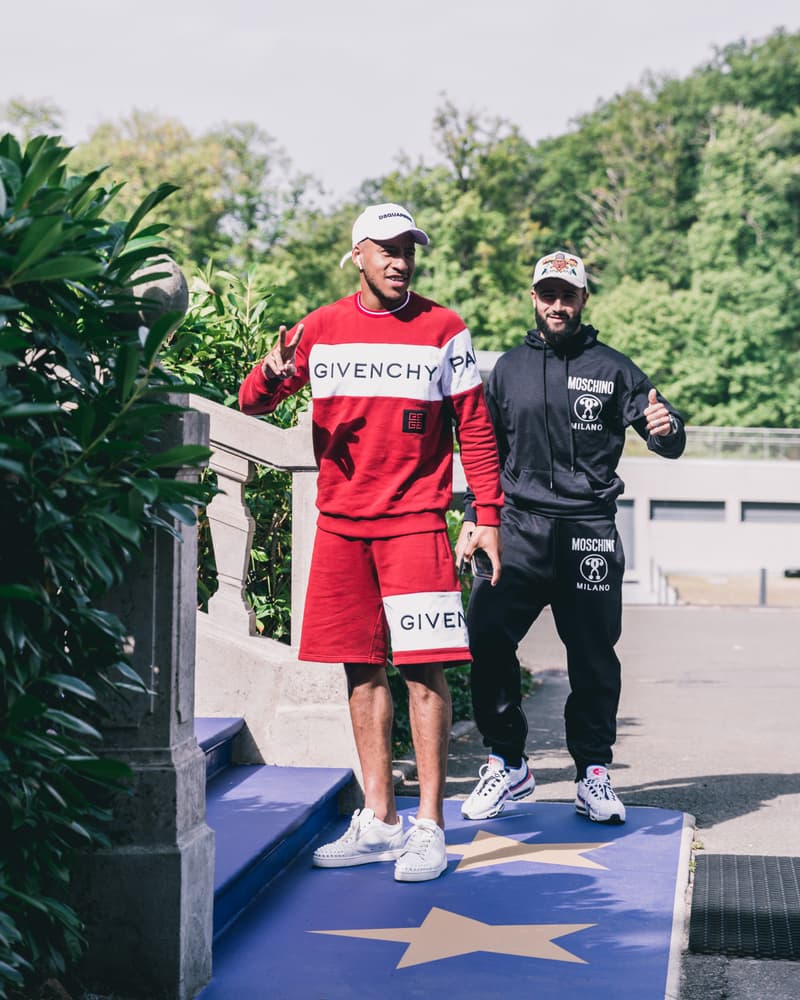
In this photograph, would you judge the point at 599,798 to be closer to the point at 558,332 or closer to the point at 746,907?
the point at 746,907

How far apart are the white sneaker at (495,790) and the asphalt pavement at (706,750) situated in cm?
51

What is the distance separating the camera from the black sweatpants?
5.41m

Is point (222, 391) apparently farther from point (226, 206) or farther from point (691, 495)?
point (226, 206)

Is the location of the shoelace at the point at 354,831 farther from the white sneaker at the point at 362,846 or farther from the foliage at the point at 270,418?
the foliage at the point at 270,418

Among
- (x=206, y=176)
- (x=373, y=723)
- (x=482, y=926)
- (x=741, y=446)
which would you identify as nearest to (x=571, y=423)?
(x=373, y=723)

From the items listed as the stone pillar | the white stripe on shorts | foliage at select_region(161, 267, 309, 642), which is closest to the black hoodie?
the white stripe on shorts

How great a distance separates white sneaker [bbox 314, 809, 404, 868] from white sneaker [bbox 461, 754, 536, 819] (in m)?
0.75

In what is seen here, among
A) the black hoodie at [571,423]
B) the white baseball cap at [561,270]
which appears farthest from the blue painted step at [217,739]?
the white baseball cap at [561,270]

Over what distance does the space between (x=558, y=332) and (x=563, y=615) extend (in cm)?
114

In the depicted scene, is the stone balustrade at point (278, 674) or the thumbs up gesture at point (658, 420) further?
the stone balustrade at point (278, 674)

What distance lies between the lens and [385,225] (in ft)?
14.9

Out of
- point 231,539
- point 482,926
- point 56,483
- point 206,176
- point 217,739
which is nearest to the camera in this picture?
point 56,483

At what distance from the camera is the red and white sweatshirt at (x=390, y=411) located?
4539 mm

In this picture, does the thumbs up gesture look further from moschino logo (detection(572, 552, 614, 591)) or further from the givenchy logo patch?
the givenchy logo patch
